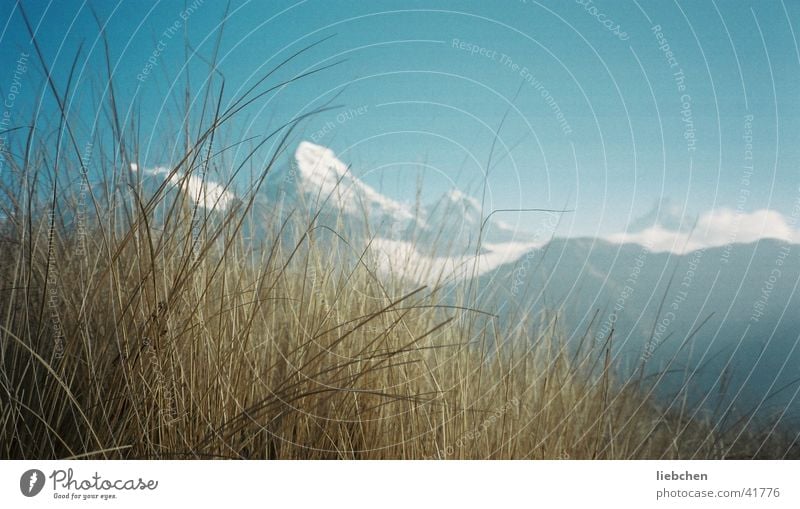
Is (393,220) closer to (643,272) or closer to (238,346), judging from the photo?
(238,346)

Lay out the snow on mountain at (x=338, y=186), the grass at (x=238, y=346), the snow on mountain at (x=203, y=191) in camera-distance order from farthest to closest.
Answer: the snow on mountain at (x=338, y=186), the snow on mountain at (x=203, y=191), the grass at (x=238, y=346)

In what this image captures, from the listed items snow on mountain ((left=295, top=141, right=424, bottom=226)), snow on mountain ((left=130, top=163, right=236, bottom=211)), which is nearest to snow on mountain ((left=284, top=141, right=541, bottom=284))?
snow on mountain ((left=295, top=141, right=424, bottom=226))

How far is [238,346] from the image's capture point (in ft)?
6.79

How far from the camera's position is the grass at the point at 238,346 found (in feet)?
6.39

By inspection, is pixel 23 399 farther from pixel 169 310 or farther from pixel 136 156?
pixel 136 156

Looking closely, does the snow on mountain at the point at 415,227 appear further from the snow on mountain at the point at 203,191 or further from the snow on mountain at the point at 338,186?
the snow on mountain at the point at 203,191

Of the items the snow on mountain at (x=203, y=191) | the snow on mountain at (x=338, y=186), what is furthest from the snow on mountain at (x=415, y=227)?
the snow on mountain at (x=203, y=191)

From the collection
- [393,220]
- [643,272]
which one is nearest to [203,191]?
[393,220]

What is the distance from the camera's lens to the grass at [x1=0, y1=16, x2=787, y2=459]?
1948 mm

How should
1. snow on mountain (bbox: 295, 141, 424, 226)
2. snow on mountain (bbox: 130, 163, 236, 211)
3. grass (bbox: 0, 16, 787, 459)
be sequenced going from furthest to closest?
snow on mountain (bbox: 295, 141, 424, 226) < snow on mountain (bbox: 130, 163, 236, 211) < grass (bbox: 0, 16, 787, 459)

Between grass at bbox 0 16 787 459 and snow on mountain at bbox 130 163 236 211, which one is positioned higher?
snow on mountain at bbox 130 163 236 211

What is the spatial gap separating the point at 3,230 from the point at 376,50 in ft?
4.99

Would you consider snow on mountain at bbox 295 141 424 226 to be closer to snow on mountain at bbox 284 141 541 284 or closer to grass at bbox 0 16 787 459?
snow on mountain at bbox 284 141 541 284
